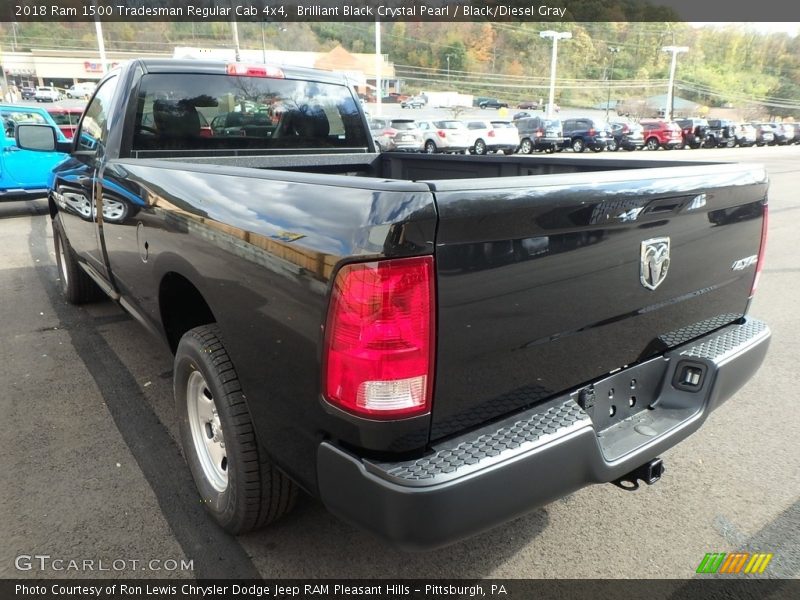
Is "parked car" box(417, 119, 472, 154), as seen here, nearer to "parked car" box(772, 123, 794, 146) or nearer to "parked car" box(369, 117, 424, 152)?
"parked car" box(369, 117, 424, 152)

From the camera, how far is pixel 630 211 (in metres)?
1.97

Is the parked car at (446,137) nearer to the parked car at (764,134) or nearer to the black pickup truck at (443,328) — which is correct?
the black pickup truck at (443,328)

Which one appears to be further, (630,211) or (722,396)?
(722,396)

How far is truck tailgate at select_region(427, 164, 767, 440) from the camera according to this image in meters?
1.63

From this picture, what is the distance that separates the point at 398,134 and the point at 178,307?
2664 centimetres

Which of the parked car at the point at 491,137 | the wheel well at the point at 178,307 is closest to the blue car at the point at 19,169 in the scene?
the wheel well at the point at 178,307

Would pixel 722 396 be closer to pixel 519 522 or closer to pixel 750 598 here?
pixel 750 598

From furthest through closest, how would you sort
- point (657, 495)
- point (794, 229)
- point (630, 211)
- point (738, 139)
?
1. point (738, 139)
2. point (794, 229)
3. point (657, 495)
4. point (630, 211)

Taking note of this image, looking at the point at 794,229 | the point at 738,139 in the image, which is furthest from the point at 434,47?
the point at 794,229

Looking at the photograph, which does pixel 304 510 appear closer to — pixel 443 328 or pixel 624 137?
pixel 443 328

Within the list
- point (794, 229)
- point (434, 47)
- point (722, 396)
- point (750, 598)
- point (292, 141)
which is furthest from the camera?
point (434, 47)

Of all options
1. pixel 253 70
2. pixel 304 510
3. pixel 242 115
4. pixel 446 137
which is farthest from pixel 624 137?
pixel 304 510

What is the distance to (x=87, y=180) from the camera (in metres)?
3.94

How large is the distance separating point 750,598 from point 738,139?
47208mm
